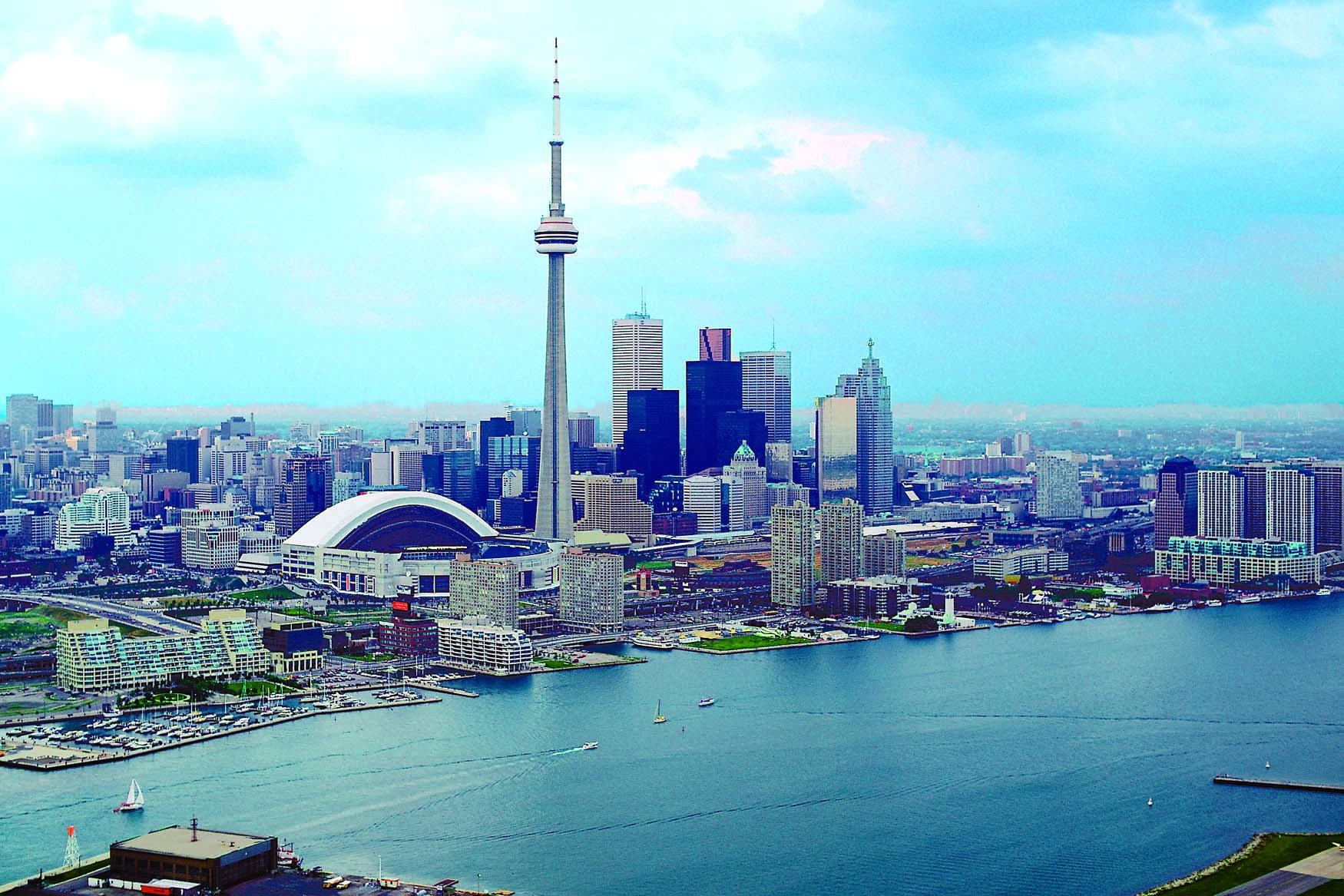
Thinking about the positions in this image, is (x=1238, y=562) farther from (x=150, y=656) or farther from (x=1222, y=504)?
(x=150, y=656)

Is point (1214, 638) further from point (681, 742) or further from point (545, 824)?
point (545, 824)

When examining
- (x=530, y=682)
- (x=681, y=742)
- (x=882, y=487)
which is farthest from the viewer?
(x=882, y=487)

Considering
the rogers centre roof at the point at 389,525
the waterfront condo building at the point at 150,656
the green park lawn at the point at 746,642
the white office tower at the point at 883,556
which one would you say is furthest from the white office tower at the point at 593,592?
the rogers centre roof at the point at 389,525

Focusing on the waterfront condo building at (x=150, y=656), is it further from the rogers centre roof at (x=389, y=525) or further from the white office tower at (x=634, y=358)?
the white office tower at (x=634, y=358)

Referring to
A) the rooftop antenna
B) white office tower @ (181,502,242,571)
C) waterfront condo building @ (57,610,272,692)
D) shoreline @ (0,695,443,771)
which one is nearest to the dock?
shoreline @ (0,695,443,771)

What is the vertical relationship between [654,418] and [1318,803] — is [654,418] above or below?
above

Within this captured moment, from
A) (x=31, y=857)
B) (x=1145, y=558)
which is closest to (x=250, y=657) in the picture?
(x=31, y=857)

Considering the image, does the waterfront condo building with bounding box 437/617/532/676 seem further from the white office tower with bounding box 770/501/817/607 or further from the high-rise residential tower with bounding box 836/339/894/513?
the high-rise residential tower with bounding box 836/339/894/513


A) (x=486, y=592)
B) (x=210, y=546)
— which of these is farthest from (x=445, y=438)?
(x=486, y=592)
